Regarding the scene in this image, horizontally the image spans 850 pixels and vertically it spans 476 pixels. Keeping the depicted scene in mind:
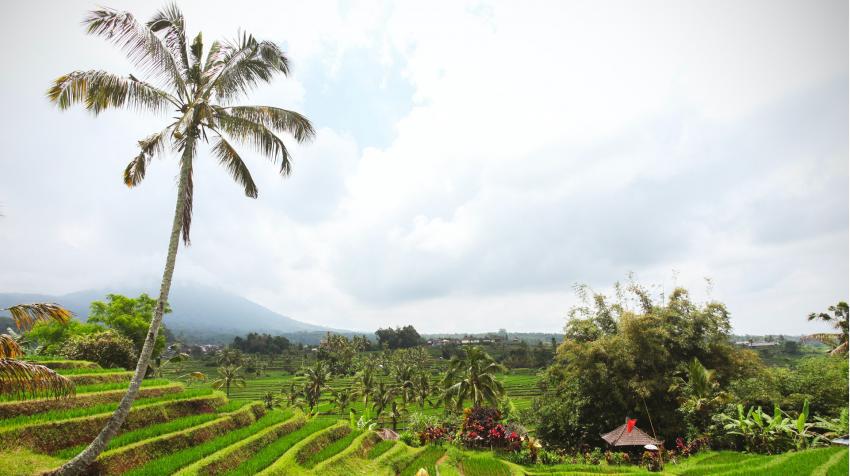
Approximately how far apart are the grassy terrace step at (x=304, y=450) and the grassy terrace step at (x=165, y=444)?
2.18 metres

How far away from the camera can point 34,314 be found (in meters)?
7.37

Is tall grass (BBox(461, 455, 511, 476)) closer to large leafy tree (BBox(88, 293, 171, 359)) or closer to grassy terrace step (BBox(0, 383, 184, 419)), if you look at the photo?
grassy terrace step (BBox(0, 383, 184, 419))

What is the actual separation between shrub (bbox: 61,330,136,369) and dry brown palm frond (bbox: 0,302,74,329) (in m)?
13.6

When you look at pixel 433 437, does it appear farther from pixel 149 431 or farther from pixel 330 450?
pixel 149 431

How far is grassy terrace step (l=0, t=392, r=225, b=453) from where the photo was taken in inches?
315

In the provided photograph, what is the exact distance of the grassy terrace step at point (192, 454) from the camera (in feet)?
26.8

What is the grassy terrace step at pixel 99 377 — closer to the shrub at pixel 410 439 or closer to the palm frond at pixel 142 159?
the palm frond at pixel 142 159

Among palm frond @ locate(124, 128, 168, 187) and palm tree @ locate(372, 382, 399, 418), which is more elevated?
palm frond @ locate(124, 128, 168, 187)

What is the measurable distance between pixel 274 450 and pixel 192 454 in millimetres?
2063

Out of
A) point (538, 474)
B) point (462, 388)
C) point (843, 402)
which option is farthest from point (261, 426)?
point (843, 402)

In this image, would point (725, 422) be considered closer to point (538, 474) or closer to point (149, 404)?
point (538, 474)

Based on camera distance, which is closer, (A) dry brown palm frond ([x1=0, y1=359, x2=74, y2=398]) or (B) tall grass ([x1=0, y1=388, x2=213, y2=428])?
(A) dry brown palm frond ([x1=0, y1=359, x2=74, y2=398])

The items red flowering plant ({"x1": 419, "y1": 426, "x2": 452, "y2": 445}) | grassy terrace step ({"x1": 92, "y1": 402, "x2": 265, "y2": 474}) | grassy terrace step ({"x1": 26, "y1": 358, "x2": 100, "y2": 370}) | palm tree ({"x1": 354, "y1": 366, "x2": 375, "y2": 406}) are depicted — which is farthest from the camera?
palm tree ({"x1": 354, "y1": 366, "x2": 375, "y2": 406})

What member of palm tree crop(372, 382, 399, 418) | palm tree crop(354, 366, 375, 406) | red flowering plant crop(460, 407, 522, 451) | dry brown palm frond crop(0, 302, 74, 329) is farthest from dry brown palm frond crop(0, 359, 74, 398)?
palm tree crop(354, 366, 375, 406)
